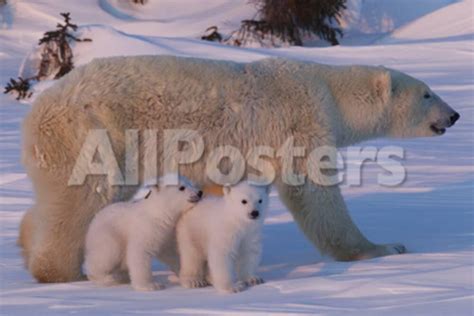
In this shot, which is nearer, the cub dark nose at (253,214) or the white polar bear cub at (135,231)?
the cub dark nose at (253,214)

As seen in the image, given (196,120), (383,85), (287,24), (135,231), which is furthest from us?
(287,24)

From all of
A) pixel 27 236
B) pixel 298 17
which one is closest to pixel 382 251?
pixel 27 236

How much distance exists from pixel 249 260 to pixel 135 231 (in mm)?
733

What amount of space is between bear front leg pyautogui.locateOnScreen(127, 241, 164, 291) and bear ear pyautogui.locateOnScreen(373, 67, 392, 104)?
2486 millimetres

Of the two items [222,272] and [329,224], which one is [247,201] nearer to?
[222,272]

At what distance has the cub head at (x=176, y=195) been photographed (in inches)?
241

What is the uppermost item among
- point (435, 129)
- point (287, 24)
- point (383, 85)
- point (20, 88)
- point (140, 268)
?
point (287, 24)

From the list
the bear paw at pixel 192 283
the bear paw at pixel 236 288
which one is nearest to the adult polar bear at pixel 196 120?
the bear paw at pixel 192 283

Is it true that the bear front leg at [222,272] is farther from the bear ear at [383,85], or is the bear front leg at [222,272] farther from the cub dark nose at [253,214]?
the bear ear at [383,85]

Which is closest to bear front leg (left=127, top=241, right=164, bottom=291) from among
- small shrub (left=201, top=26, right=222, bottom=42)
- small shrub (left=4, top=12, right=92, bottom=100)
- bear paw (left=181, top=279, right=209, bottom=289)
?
bear paw (left=181, top=279, right=209, bottom=289)

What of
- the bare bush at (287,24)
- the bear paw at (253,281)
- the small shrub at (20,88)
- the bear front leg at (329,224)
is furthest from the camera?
the bare bush at (287,24)

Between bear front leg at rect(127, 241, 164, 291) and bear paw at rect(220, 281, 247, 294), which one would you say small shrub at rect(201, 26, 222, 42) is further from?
bear paw at rect(220, 281, 247, 294)

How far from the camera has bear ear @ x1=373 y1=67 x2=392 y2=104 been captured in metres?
7.48

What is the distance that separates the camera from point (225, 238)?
5898mm
